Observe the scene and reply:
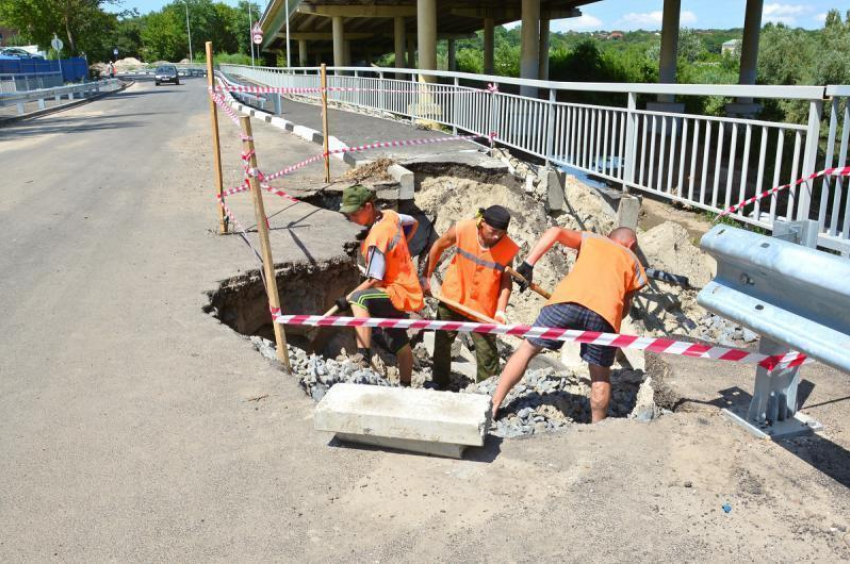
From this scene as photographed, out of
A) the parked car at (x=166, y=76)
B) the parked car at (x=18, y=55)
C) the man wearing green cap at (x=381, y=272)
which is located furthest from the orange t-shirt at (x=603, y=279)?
the parked car at (x=166, y=76)

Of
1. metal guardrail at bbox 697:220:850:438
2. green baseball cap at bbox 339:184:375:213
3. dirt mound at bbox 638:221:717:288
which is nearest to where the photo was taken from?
metal guardrail at bbox 697:220:850:438

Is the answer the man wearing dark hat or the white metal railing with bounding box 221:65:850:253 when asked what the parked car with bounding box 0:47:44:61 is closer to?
the white metal railing with bounding box 221:65:850:253

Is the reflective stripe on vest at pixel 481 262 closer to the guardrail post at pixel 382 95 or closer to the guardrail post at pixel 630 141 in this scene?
the guardrail post at pixel 630 141

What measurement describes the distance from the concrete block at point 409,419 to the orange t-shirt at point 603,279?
1179 millimetres

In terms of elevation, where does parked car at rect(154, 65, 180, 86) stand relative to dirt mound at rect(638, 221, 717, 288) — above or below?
above

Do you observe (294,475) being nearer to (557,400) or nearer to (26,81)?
(557,400)

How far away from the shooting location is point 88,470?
3449 mm

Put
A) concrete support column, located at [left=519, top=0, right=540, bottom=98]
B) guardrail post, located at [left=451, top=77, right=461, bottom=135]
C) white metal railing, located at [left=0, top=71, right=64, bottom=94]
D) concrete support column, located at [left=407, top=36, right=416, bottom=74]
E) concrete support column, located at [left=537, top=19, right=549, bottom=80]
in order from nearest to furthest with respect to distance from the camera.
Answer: guardrail post, located at [left=451, top=77, right=461, bottom=135] < concrete support column, located at [left=519, top=0, right=540, bottom=98] < white metal railing, located at [left=0, top=71, right=64, bottom=94] < concrete support column, located at [left=537, top=19, right=549, bottom=80] < concrete support column, located at [left=407, top=36, right=416, bottom=74]

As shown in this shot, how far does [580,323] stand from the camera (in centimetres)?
457

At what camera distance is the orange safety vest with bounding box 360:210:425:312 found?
5.55 metres

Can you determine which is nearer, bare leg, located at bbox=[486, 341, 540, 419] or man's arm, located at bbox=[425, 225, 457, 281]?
bare leg, located at bbox=[486, 341, 540, 419]

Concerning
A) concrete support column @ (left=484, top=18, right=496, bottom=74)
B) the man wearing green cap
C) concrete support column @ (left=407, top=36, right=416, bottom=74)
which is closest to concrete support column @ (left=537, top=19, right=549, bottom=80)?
concrete support column @ (left=484, top=18, right=496, bottom=74)

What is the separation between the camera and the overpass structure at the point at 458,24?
79.0 feet

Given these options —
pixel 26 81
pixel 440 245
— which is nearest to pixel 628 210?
pixel 440 245
